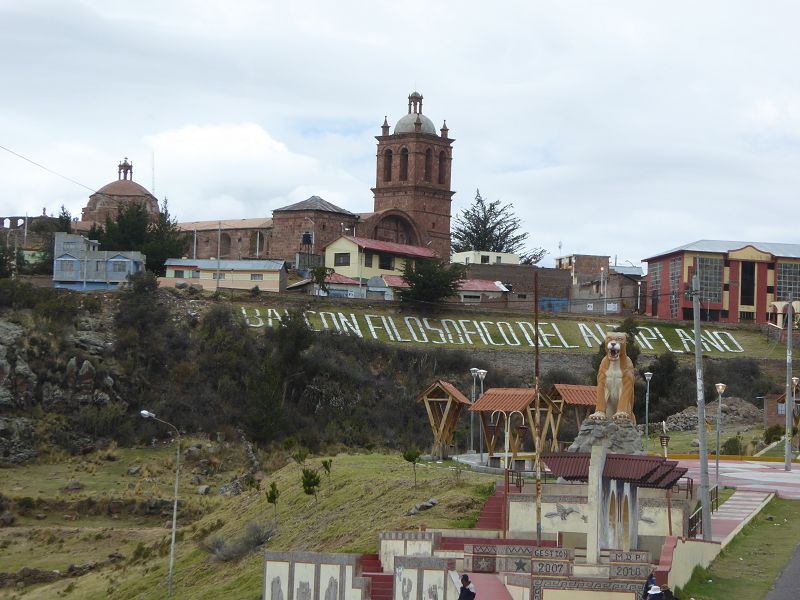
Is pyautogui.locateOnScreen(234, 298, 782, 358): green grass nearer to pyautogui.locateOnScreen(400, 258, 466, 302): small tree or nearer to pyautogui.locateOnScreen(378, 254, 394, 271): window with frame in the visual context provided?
pyautogui.locateOnScreen(400, 258, 466, 302): small tree

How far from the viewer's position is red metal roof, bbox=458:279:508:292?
93562 mm

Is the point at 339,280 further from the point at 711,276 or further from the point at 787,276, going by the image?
the point at 787,276

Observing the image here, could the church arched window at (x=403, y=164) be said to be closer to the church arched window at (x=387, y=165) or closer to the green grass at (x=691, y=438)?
the church arched window at (x=387, y=165)

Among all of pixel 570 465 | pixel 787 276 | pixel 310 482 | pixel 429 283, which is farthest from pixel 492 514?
pixel 787 276

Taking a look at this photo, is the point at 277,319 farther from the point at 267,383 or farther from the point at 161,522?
the point at 161,522

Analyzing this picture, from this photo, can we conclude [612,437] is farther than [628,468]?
Yes

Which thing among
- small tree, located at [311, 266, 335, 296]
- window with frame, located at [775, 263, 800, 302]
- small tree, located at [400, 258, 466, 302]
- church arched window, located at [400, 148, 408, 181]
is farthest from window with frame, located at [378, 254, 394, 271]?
window with frame, located at [775, 263, 800, 302]

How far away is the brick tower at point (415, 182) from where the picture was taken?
102062mm

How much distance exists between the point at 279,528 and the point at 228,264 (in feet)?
164

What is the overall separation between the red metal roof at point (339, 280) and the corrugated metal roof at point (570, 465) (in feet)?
199

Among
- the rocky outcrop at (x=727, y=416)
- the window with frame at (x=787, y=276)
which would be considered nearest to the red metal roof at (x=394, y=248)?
the window with frame at (x=787, y=276)

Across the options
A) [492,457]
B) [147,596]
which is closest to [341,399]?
[492,457]

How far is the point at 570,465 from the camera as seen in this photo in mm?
28812

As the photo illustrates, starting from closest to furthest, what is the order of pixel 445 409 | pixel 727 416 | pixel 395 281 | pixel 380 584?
pixel 380 584
pixel 445 409
pixel 727 416
pixel 395 281
